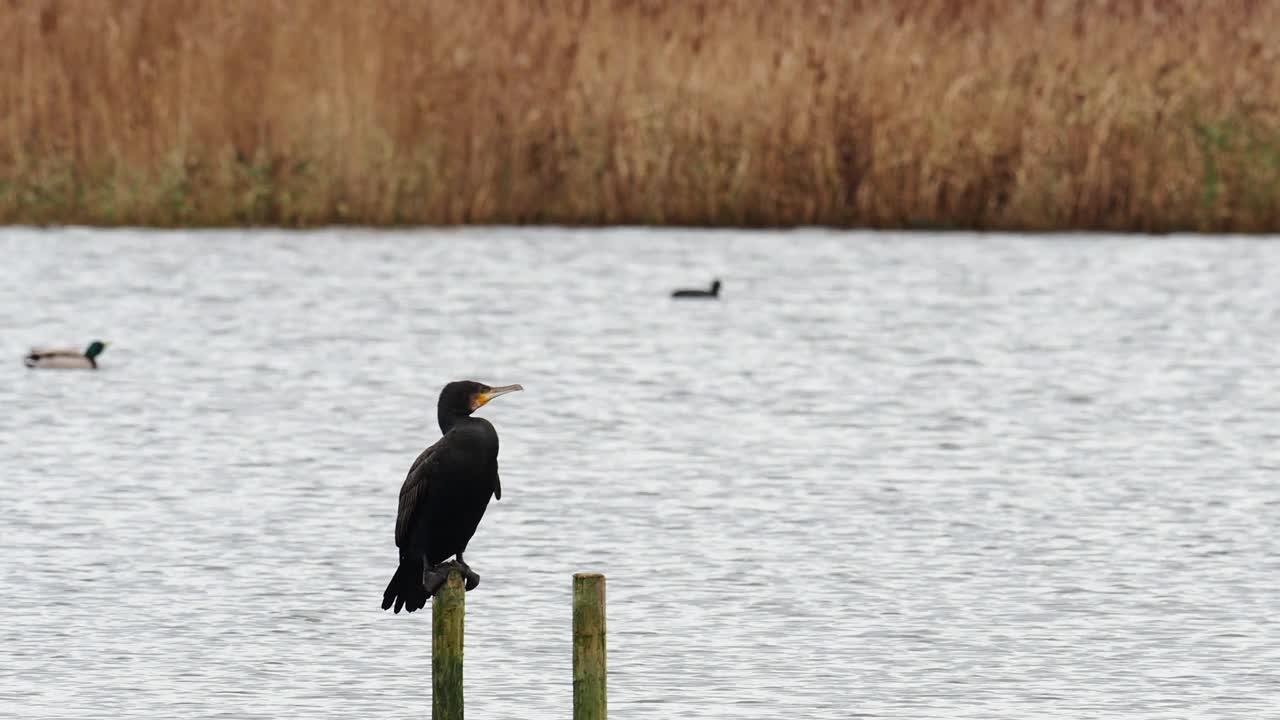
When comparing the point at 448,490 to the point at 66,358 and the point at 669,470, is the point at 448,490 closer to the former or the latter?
the point at 669,470

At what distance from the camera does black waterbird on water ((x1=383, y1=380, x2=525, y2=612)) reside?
6.65 m

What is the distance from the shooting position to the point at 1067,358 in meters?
15.3

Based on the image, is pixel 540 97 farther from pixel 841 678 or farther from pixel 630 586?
pixel 841 678

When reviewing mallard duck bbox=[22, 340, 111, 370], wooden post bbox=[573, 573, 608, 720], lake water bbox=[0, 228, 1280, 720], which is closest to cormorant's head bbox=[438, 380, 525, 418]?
lake water bbox=[0, 228, 1280, 720]

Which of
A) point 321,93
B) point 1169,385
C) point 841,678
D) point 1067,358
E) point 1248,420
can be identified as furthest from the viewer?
point 321,93

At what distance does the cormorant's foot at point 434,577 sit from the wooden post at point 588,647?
0.65 m

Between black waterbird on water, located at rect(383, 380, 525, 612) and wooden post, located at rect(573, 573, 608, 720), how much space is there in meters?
0.82

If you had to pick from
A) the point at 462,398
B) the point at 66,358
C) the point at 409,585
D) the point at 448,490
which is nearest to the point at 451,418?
the point at 462,398

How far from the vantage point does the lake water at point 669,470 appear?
7.49 m

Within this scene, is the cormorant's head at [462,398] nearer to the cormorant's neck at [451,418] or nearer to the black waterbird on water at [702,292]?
the cormorant's neck at [451,418]

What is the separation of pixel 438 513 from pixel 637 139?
12213 millimetres

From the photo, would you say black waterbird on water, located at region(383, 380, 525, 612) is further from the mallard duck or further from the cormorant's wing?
the mallard duck

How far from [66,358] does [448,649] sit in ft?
27.9

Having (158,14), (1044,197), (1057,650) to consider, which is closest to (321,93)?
(158,14)
